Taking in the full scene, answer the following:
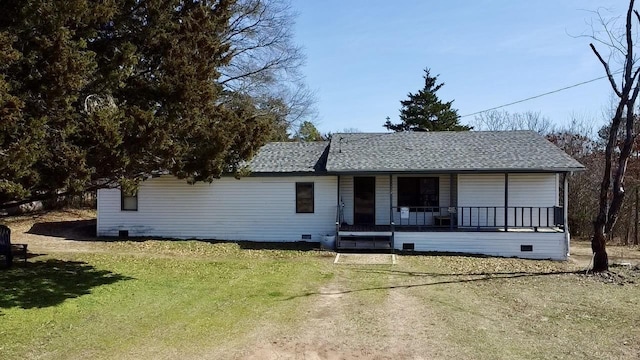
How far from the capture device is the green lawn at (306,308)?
651 cm

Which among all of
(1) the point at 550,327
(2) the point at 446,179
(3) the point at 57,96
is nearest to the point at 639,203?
(2) the point at 446,179

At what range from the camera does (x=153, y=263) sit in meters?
12.7

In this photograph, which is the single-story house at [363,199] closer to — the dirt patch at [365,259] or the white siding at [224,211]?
the white siding at [224,211]

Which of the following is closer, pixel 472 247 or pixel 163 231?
pixel 472 247

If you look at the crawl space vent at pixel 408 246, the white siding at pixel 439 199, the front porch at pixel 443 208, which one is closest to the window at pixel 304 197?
the front porch at pixel 443 208

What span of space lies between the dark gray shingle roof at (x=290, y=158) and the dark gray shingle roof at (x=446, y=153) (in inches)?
24.7

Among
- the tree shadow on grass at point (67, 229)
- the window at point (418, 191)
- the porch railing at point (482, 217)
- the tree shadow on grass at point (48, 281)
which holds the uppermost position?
the window at point (418, 191)

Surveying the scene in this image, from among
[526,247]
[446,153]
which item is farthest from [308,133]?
[526,247]

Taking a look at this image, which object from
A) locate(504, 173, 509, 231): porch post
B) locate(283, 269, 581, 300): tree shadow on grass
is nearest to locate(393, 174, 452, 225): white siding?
locate(504, 173, 509, 231): porch post

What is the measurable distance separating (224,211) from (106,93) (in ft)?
30.5

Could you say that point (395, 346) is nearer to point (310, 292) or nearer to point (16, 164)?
point (310, 292)

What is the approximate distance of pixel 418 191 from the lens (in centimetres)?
1767

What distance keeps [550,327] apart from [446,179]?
10.3 meters

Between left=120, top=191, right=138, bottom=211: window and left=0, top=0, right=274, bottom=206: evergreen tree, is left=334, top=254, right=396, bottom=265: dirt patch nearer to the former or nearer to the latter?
left=0, top=0, right=274, bottom=206: evergreen tree
